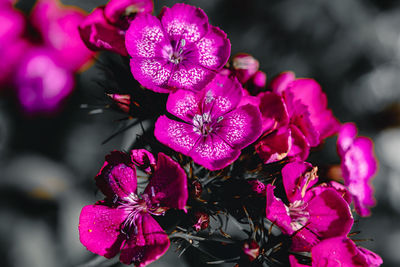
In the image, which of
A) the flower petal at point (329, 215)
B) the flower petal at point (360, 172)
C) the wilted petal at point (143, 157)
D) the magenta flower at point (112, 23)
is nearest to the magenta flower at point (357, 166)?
the flower petal at point (360, 172)

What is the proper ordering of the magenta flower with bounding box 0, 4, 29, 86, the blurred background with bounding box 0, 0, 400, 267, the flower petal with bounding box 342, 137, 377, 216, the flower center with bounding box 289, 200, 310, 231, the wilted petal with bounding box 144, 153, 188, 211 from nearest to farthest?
the wilted petal with bounding box 144, 153, 188, 211 → the flower center with bounding box 289, 200, 310, 231 → the flower petal with bounding box 342, 137, 377, 216 → the blurred background with bounding box 0, 0, 400, 267 → the magenta flower with bounding box 0, 4, 29, 86

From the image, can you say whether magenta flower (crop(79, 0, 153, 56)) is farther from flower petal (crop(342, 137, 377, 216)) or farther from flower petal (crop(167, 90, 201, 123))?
flower petal (crop(342, 137, 377, 216))

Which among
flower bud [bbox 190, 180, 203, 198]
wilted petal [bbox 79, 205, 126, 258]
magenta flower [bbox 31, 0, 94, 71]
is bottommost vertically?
magenta flower [bbox 31, 0, 94, 71]

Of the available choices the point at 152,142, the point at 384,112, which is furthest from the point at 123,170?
the point at 384,112

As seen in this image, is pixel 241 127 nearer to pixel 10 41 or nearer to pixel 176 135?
pixel 176 135

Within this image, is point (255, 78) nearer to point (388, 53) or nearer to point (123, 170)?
point (123, 170)

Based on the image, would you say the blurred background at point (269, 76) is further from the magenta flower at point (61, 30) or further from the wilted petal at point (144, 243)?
the wilted petal at point (144, 243)

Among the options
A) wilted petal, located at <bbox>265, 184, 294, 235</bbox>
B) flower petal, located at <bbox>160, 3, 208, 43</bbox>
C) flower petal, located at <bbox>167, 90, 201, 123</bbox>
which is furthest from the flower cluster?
wilted petal, located at <bbox>265, 184, 294, 235</bbox>
